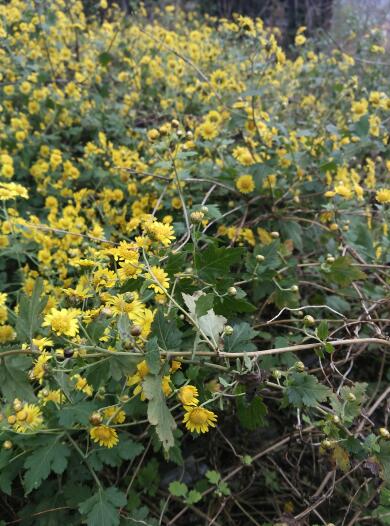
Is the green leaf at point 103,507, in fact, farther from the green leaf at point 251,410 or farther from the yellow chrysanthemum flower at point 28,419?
the green leaf at point 251,410

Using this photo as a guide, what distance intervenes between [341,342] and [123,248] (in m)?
0.63

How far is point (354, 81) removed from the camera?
2516mm

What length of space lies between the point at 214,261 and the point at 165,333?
0.32 m

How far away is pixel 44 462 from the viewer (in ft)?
4.06

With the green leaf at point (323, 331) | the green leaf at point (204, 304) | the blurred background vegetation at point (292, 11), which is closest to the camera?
the green leaf at point (204, 304)

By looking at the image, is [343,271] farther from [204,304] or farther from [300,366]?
[204,304]

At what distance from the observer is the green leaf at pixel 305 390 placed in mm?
1118

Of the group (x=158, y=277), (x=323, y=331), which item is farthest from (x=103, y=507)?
(x=323, y=331)

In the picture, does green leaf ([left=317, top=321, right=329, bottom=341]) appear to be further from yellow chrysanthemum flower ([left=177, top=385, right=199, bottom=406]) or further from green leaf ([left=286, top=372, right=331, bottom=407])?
yellow chrysanthemum flower ([left=177, top=385, right=199, bottom=406])

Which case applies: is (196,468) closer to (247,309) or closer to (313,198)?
(247,309)

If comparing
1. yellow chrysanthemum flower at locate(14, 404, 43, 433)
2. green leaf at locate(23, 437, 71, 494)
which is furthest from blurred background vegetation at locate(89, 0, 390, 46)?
green leaf at locate(23, 437, 71, 494)

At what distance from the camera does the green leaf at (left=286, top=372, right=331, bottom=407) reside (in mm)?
1118

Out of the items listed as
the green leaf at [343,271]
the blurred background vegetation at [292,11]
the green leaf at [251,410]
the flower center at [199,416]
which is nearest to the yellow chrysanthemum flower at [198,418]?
the flower center at [199,416]

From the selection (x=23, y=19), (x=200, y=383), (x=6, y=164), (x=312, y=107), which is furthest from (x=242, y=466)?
(x=23, y=19)
